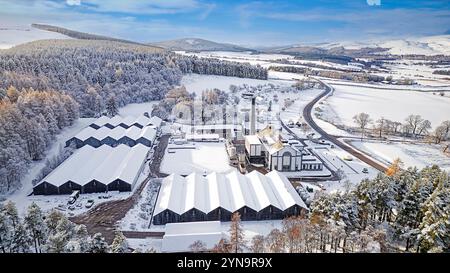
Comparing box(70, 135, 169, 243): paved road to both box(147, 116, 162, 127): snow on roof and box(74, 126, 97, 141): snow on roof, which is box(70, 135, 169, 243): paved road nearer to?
box(74, 126, 97, 141): snow on roof

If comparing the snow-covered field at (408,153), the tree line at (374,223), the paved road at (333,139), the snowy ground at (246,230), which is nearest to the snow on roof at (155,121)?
the paved road at (333,139)

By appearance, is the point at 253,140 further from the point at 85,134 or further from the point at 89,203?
the point at 85,134

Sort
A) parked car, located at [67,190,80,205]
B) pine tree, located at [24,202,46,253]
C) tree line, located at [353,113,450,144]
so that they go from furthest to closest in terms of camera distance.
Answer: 1. tree line, located at [353,113,450,144]
2. parked car, located at [67,190,80,205]
3. pine tree, located at [24,202,46,253]

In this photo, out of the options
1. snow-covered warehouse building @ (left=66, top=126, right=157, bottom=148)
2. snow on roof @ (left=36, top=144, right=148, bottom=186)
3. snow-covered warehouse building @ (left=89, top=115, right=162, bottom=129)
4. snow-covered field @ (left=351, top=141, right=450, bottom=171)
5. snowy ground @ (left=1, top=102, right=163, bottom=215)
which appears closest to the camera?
snowy ground @ (left=1, top=102, right=163, bottom=215)

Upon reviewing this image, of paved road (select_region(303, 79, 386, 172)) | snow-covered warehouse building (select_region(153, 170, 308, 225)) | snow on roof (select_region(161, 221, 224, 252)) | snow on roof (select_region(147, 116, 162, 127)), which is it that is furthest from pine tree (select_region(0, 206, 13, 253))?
snow on roof (select_region(147, 116, 162, 127))

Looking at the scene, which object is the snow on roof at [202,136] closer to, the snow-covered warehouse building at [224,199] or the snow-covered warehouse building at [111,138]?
the snow-covered warehouse building at [111,138]

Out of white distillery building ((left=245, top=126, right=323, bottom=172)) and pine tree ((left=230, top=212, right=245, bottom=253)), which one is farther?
white distillery building ((left=245, top=126, right=323, bottom=172))

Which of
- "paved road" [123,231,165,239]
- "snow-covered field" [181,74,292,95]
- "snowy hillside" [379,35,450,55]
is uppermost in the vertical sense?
"snowy hillside" [379,35,450,55]
